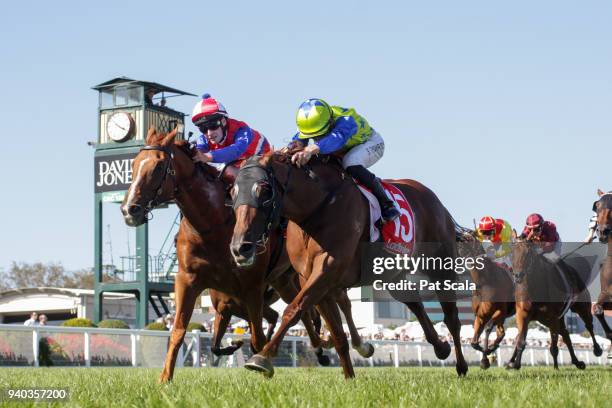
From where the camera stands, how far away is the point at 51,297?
47.4 metres

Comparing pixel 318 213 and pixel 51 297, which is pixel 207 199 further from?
pixel 51 297

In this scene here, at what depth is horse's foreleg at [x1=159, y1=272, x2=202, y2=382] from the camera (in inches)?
286

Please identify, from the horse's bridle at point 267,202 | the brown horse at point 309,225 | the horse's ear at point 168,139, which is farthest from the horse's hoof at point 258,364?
the horse's ear at point 168,139

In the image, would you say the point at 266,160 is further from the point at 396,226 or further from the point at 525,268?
the point at 525,268

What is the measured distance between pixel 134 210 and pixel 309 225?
1325mm

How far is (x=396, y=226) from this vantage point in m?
7.86

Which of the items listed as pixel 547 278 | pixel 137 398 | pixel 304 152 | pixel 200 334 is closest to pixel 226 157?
pixel 304 152

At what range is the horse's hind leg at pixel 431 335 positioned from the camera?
8.08 meters

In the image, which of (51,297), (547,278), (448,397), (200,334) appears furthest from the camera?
(51,297)

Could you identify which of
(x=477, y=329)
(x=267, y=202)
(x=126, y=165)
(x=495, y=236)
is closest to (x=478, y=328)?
(x=477, y=329)

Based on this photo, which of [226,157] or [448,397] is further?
[226,157]

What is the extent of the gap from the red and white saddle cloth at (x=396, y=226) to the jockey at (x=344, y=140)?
3.1 inches

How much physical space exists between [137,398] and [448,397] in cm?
147

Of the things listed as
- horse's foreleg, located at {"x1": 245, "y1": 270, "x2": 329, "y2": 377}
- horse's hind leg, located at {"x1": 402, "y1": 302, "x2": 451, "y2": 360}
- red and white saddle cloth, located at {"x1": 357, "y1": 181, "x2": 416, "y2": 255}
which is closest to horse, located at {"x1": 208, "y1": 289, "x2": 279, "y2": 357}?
horse's hind leg, located at {"x1": 402, "y1": 302, "x2": 451, "y2": 360}
